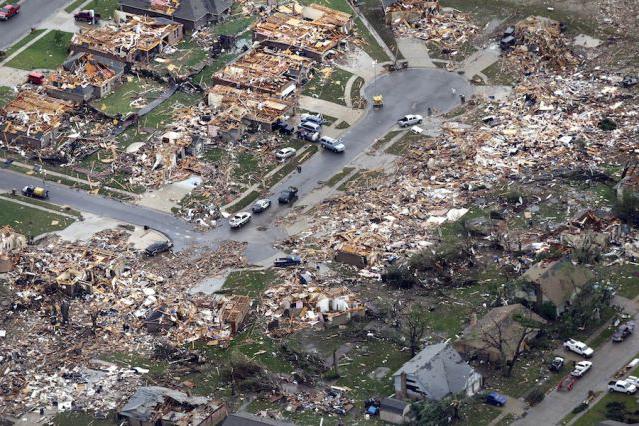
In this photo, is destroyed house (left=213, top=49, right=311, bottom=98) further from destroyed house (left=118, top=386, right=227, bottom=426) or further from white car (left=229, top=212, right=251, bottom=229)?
destroyed house (left=118, top=386, right=227, bottom=426)

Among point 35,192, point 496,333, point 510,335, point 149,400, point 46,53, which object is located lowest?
point 510,335

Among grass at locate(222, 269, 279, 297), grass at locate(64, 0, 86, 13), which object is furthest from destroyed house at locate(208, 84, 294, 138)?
grass at locate(64, 0, 86, 13)

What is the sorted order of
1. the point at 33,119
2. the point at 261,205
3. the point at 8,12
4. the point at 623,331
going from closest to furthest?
the point at 623,331 → the point at 261,205 → the point at 33,119 → the point at 8,12

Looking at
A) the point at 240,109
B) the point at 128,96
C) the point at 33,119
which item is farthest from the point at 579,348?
the point at 33,119

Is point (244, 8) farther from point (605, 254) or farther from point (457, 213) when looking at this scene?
point (605, 254)

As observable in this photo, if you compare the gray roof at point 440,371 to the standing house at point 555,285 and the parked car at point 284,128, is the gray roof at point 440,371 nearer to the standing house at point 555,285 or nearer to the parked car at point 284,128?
the standing house at point 555,285

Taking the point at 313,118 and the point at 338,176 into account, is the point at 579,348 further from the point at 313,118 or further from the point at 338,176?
the point at 313,118

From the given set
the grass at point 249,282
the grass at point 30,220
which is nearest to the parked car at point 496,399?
the grass at point 249,282
